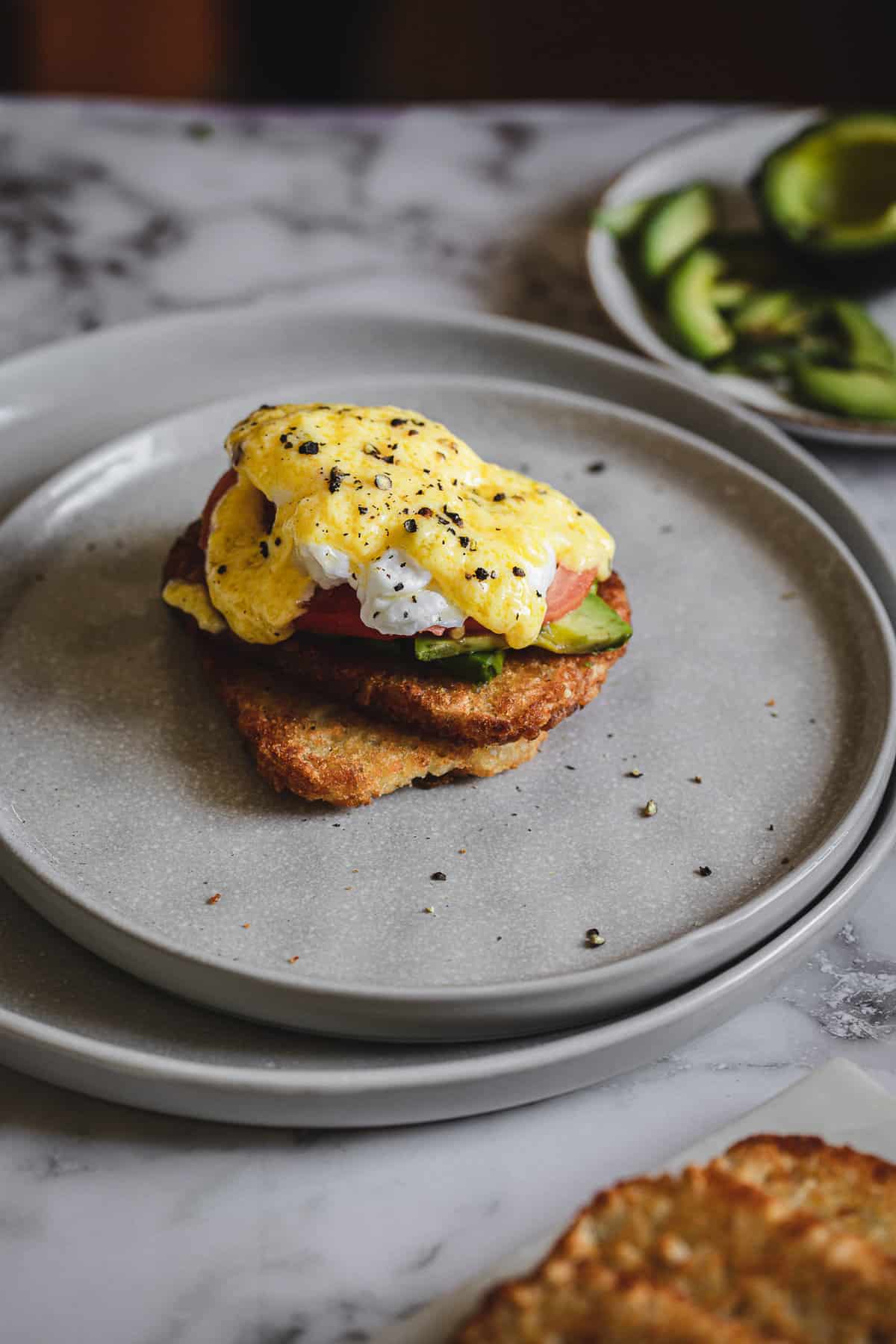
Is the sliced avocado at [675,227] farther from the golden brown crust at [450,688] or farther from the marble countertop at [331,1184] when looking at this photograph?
the golden brown crust at [450,688]

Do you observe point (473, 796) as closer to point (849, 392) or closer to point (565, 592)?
point (565, 592)

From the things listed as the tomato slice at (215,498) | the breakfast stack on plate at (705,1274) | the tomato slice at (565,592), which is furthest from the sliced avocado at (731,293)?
the breakfast stack on plate at (705,1274)

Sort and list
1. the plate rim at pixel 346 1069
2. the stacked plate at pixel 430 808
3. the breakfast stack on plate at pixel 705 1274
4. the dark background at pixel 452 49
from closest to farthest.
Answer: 1. the breakfast stack on plate at pixel 705 1274
2. the plate rim at pixel 346 1069
3. the stacked plate at pixel 430 808
4. the dark background at pixel 452 49

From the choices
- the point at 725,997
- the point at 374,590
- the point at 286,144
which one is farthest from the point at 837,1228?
the point at 286,144

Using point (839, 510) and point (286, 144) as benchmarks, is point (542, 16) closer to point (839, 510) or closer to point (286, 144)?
point (286, 144)

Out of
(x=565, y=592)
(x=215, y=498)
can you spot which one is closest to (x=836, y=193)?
(x=565, y=592)

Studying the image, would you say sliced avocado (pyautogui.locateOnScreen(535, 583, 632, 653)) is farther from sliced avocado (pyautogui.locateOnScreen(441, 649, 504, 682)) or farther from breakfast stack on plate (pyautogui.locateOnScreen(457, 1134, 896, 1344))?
breakfast stack on plate (pyautogui.locateOnScreen(457, 1134, 896, 1344))
